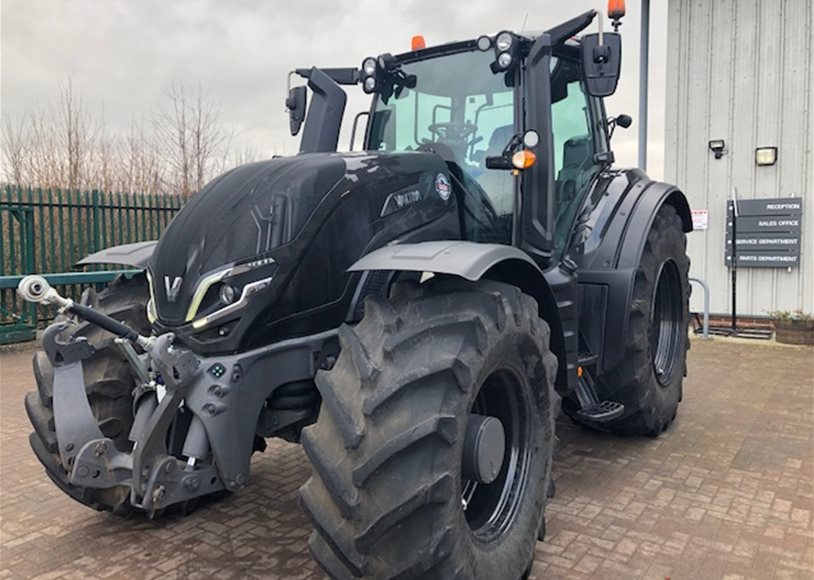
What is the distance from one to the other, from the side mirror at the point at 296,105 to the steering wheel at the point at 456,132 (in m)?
0.90

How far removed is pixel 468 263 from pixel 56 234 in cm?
853

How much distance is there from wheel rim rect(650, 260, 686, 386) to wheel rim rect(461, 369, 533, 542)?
2541 millimetres

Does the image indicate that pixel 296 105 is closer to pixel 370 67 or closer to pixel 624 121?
pixel 370 67

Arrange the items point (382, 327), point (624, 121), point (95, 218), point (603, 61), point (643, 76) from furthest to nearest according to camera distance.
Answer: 1. point (643, 76)
2. point (95, 218)
3. point (624, 121)
4. point (603, 61)
5. point (382, 327)

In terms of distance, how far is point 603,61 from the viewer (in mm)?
3430

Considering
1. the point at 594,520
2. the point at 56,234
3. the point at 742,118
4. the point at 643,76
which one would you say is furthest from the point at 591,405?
the point at 56,234

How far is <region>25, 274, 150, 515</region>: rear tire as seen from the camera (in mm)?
3064

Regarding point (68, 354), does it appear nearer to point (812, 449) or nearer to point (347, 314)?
point (347, 314)

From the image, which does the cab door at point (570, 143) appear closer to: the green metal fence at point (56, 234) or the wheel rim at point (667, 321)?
the wheel rim at point (667, 321)

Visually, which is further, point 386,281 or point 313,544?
point 386,281

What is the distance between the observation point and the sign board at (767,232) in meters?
9.02

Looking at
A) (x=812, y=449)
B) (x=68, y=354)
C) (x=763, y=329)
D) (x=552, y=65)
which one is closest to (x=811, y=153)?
(x=763, y=329)

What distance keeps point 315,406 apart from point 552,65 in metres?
2.38

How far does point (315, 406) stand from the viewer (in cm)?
298
